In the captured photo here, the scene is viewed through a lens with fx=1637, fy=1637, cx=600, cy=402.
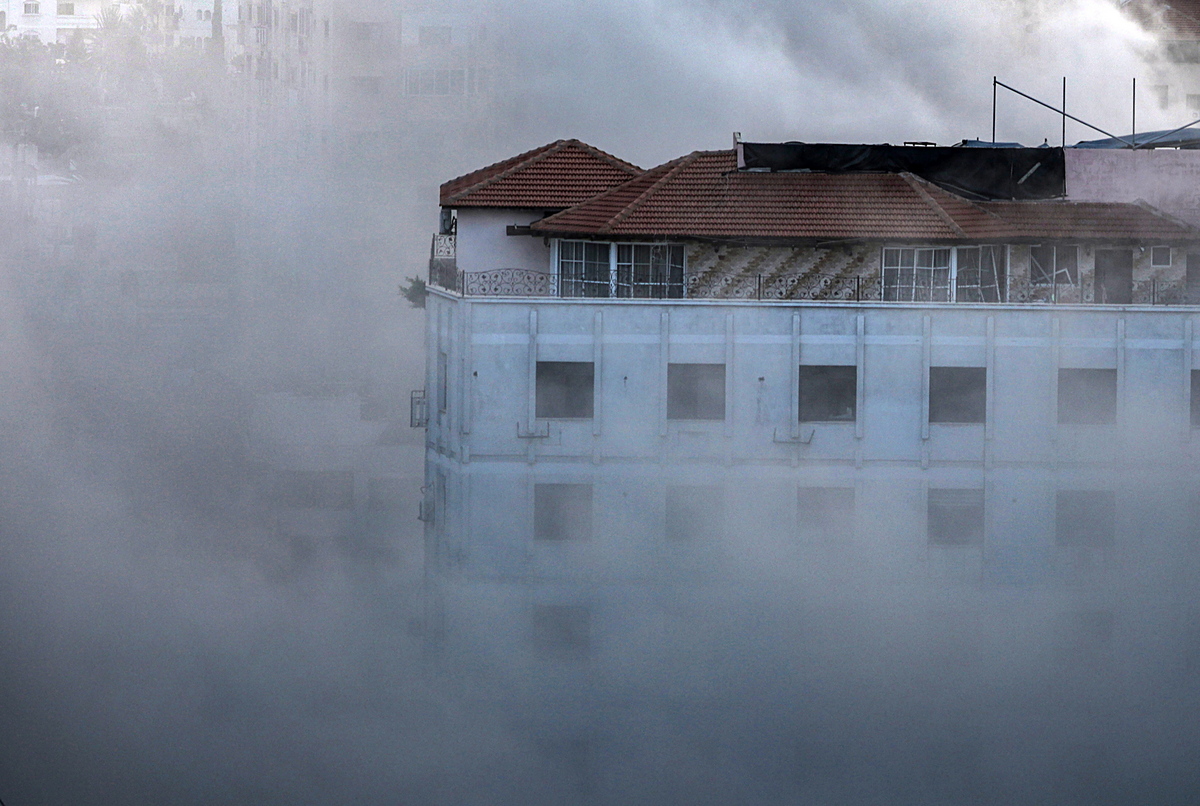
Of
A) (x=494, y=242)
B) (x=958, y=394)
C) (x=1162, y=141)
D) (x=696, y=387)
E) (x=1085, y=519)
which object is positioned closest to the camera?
(x=696, y=387)

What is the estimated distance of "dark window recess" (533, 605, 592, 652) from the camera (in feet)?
69.8

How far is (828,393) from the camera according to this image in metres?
22.5

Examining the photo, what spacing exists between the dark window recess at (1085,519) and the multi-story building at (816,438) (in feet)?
0.10

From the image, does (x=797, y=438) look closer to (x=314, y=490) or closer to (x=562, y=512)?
(x=562, y=512)

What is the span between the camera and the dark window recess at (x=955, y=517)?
22781 millimetres

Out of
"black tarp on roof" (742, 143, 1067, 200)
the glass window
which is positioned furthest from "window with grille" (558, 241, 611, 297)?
the glass window

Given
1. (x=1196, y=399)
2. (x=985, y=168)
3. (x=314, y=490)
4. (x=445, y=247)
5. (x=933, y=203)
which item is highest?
(x=985, y=168)

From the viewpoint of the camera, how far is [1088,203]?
24.8m

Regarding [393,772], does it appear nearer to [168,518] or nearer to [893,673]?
[893,673]

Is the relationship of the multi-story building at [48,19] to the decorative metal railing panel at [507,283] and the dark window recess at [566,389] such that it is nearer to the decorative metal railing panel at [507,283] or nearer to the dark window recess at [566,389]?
the decorative metal railing panel at [507,283]

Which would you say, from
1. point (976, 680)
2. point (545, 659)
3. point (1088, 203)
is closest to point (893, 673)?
point (976, 680)

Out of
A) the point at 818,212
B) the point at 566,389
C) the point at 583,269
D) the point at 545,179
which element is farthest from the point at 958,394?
the point at 545,179

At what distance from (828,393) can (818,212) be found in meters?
2.76

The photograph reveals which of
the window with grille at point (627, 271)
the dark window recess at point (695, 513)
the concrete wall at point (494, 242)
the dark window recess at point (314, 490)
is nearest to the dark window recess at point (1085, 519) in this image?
the dark window recess at point (695, 513)
